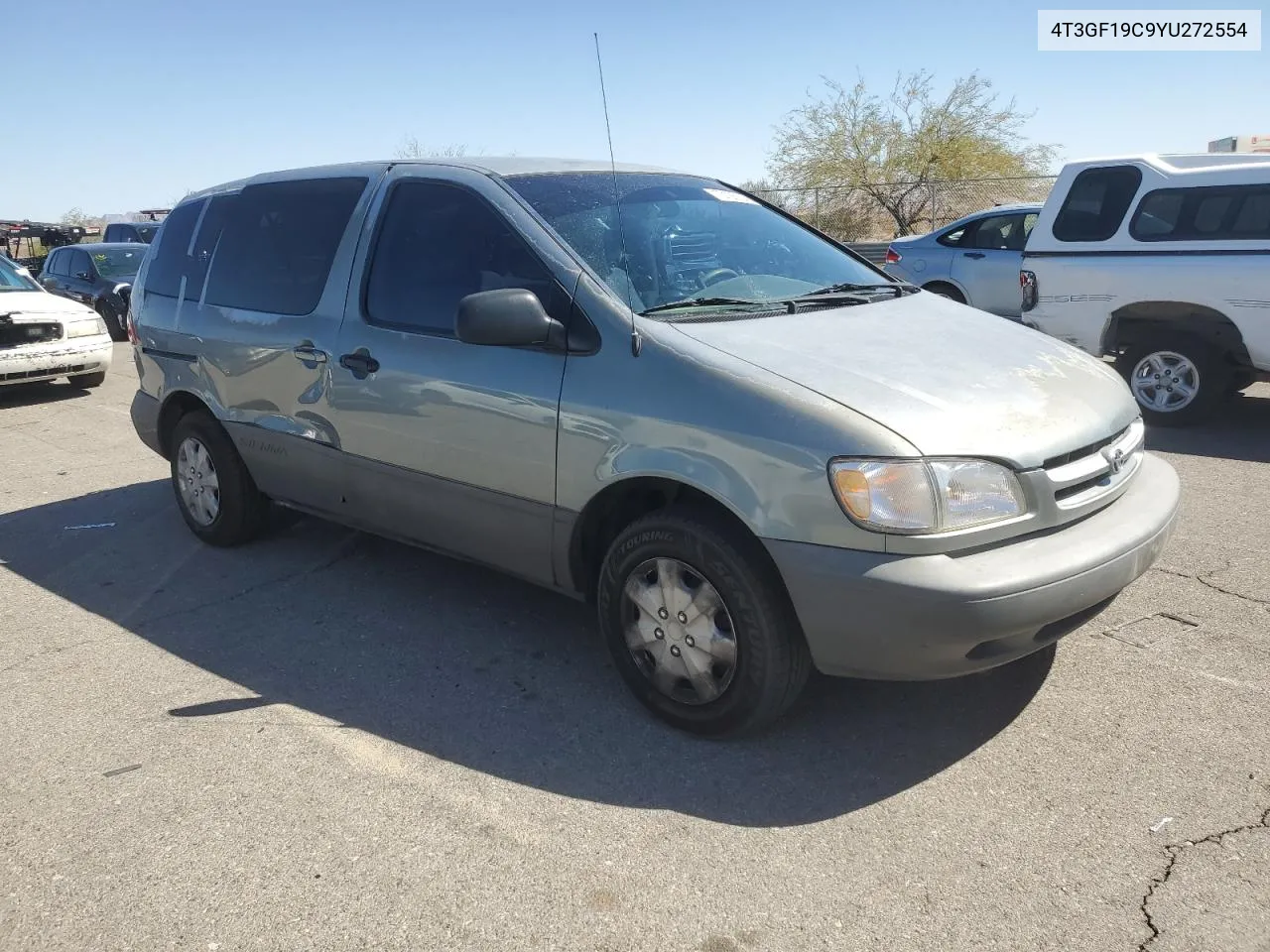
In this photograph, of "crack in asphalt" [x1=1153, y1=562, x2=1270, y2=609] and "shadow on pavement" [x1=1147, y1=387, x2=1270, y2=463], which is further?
"shadow on pavement" [x1=1147, y1=387, x2=1270, y2=463]

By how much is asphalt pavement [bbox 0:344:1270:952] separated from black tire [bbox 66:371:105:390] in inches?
292

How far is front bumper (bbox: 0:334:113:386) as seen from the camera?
1031 centimetres

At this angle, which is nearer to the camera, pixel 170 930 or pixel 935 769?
pixel 170 930

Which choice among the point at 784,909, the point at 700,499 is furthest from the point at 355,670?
the point at 784,909

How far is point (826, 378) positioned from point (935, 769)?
124 cm

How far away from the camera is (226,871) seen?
2.86m

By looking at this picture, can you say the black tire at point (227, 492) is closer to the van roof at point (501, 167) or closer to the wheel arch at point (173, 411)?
the wheel arch at point (173, 411)

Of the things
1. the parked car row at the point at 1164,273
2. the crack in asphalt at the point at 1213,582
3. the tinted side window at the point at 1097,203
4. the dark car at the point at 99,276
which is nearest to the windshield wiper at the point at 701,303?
the crack in asphalt at the point at 1213,582

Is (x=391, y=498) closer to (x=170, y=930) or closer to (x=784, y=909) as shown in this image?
(x=170, y=930)

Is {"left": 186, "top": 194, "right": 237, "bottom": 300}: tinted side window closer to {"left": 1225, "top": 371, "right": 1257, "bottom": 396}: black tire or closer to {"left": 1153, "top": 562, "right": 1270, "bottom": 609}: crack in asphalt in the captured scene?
{"left": 1153, "top": 562, "right": 1270, "bottom": 609}: crack in asphalt

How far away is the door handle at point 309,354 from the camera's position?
4543 millimetres

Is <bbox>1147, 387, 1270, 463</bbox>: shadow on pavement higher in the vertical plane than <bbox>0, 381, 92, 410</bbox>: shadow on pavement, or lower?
lower

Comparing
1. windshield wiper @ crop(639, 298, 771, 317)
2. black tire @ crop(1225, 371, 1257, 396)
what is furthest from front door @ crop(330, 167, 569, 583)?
black tire @ crop(1225, 371, 1257, 396)

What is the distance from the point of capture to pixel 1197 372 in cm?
776
